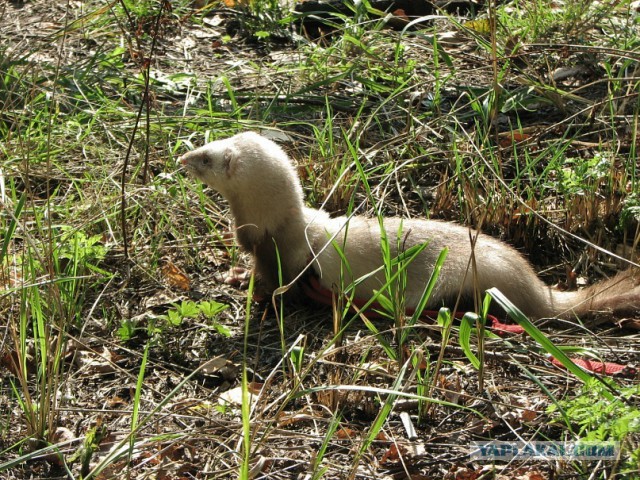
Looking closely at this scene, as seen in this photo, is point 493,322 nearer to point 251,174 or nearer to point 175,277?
point 251,174

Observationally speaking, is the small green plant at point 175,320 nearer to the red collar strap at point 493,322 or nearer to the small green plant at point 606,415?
the red collar strap at point 493,322

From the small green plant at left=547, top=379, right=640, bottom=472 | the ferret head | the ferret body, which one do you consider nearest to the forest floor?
the small green plant at left=547, top=379, right=640, bottom=472

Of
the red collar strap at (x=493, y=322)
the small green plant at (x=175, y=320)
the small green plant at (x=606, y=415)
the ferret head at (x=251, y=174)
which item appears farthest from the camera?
the ferret head at (x=251, y=174)

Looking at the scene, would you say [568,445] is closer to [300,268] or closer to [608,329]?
[608,329]

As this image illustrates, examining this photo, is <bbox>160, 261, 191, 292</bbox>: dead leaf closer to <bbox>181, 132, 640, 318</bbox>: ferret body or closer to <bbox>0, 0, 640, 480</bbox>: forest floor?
<bbox>0, 0, 640, 480</bbox>: forest floor

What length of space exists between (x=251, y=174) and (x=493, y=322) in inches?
52.8

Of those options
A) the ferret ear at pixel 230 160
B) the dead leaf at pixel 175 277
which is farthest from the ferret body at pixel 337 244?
the dead leaf at pixel 175 277

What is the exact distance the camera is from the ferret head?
4342mm

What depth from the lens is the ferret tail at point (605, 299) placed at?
3.93 metres

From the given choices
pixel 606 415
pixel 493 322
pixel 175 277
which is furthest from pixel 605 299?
pixel 175 277

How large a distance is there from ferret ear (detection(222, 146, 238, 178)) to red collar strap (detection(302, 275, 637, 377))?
639mm

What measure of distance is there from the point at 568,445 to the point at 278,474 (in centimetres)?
95

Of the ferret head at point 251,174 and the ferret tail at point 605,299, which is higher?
the ferret head at point 251,174

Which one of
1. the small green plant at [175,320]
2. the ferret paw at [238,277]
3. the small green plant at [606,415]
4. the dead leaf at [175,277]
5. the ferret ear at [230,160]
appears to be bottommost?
the ferret paw at [238,277]
